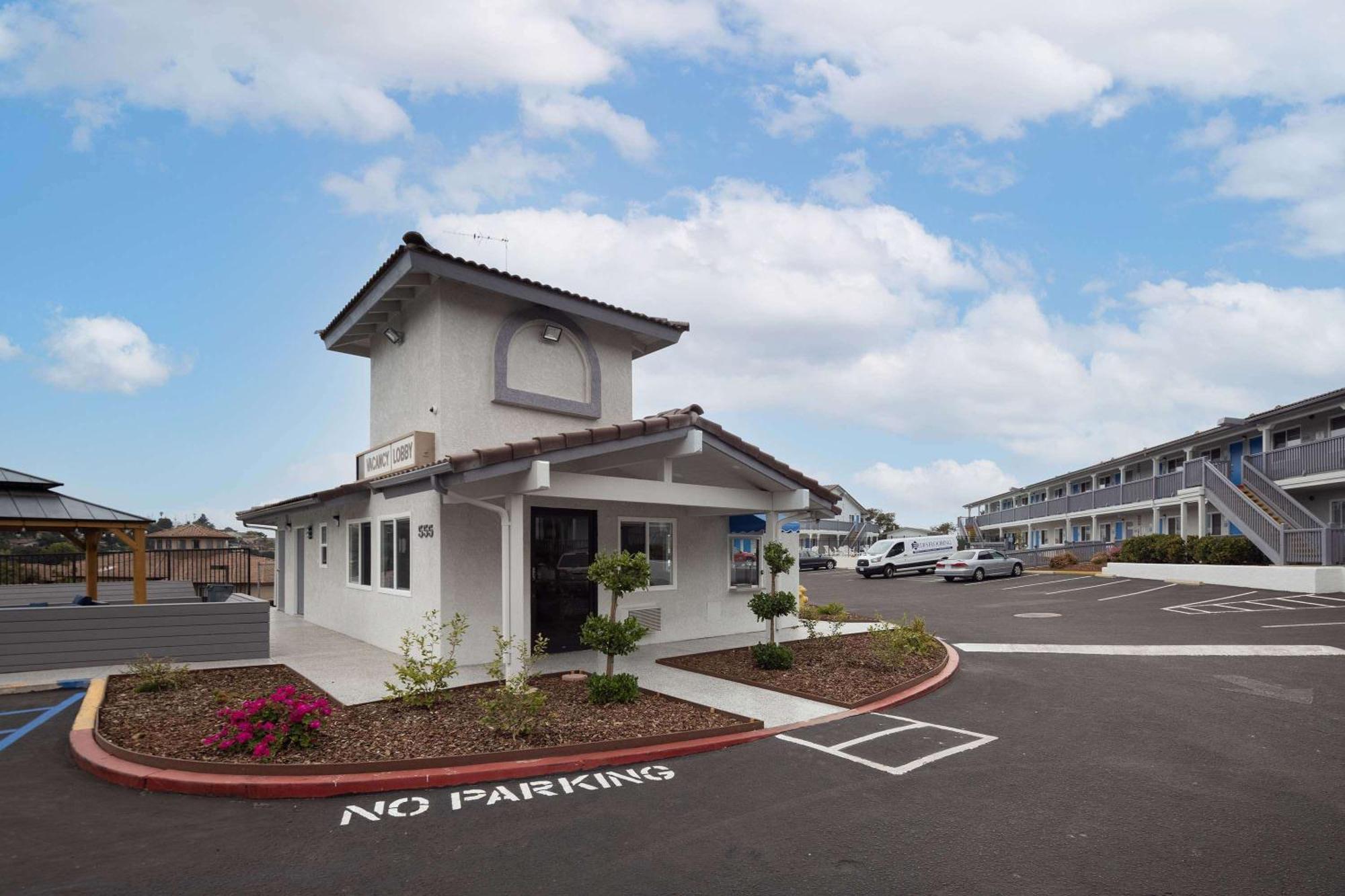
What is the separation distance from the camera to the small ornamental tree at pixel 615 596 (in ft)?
29.1

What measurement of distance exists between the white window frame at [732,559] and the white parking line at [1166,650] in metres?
3.81

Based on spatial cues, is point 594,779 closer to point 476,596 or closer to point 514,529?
point 514,529

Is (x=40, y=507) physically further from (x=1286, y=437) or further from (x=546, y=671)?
(x=1286, y=437)

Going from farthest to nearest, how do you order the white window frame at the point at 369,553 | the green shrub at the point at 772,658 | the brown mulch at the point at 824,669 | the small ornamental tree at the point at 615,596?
the white window frame at the point at 369,553 < the green shrub at the point at 772,658 < the brown mulch at the point at 824,669 < the small ornamental tree at the point at 615,596

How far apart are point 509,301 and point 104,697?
7.52 m

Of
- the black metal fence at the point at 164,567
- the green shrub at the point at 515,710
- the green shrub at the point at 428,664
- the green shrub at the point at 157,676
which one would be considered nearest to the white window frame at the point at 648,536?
the green shrub at the point at 428,664

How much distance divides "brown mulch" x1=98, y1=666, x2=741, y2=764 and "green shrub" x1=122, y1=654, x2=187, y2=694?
13 cm

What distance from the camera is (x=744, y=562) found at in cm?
1496

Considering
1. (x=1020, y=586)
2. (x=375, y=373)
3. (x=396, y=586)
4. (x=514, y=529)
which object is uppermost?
(x=375, y=373)

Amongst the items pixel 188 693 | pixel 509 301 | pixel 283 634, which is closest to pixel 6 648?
pixel 188 693

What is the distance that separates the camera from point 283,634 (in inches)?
585

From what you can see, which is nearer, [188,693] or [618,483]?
[188,693]

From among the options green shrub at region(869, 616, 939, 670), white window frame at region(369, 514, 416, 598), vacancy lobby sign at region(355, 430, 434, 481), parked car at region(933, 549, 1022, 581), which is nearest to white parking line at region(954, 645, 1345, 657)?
green shrub at region(869, 616, 939, 670)

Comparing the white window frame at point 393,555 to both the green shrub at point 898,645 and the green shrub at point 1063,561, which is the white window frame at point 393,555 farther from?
the green shrub at point 1063,561
